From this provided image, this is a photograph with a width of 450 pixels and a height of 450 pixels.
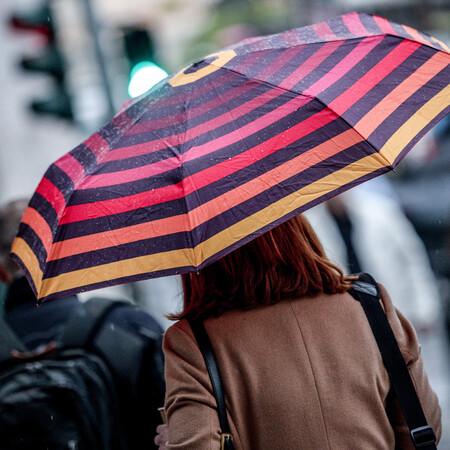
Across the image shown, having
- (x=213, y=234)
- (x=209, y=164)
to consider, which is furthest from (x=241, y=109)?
(x=213, y=234)

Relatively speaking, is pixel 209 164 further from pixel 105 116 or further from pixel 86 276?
pixel 105 116

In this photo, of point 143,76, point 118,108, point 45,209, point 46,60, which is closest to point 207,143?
point 45,209

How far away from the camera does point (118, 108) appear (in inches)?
277

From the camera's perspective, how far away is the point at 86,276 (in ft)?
7.20

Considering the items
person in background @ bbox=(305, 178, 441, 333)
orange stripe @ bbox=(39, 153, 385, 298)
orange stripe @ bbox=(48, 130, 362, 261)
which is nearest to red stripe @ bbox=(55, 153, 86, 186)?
orange stripe @ bbox=(48, 130, 362, 261)

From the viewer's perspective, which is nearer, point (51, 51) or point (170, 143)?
point (170, 143)

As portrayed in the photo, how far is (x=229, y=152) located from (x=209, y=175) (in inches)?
3.6

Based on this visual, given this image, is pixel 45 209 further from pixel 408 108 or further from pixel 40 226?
pixel 408 108

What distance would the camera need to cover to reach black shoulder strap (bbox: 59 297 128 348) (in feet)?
10.3

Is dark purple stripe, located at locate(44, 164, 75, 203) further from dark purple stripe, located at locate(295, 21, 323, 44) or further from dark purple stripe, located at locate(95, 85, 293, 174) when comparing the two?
dark purple stripe, located at locate(295, 21, 323, 44)

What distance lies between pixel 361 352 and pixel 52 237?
1.02 metres

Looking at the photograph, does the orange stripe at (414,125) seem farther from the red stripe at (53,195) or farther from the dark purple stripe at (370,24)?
the red stripe at (53,195)

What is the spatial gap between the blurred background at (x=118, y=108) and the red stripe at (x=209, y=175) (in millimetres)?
441

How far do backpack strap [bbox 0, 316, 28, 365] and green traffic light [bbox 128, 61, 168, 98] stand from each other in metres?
3.29
